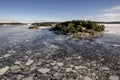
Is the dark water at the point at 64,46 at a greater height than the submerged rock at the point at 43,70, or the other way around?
the dark water at the point at 64,46

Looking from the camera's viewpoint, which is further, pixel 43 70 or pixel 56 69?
pixel 56 69

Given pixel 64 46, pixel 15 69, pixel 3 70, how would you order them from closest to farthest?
pixel 3 70 < pixel 15 69 < pixel 64 46

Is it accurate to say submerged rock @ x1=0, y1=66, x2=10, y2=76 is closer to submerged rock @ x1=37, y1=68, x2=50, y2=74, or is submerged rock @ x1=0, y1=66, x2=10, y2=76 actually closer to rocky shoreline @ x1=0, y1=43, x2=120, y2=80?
rocky shoreline @ x1=0, y1=43, x2=120, y2=80

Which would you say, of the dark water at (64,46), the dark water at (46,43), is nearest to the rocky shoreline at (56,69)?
the dark water at (64,46)

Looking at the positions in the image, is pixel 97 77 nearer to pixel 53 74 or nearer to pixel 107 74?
pixel 107 74

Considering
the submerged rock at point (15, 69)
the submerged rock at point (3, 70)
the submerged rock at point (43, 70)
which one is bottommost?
the submerged rock at point (43, 70)

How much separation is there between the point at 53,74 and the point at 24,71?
122 cm

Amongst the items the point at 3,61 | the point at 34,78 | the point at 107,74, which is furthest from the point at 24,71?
the point at 107,74

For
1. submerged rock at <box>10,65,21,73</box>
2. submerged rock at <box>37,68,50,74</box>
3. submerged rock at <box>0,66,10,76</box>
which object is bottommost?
submerged rock at <box>37,68,50,74</box>

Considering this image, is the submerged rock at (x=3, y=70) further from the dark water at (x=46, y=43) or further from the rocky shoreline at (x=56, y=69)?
the dark water at (x=46, y=43)

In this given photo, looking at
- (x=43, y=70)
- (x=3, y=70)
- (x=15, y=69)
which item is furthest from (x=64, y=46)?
(x=3, y=70)

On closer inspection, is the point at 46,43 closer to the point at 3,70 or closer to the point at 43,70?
the point at 43,70

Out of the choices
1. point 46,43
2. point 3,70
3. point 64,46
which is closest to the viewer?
point 3,70

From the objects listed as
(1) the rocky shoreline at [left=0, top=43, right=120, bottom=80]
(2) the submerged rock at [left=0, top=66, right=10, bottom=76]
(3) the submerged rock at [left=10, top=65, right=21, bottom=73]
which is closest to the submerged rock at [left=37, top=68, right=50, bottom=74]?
(1) the rocky shoreline at [left=0, top=43, right=120, bottom=80]
